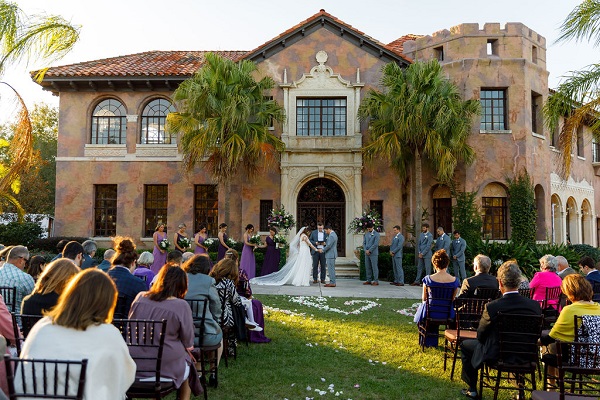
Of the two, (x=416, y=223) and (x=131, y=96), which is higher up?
(x=131, y=96)

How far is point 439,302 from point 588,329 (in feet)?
9.03

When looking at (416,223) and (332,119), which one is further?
(332,119)

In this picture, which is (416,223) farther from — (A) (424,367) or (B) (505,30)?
(A) (424,367)

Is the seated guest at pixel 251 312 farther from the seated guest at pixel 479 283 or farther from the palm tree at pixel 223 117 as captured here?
the palm tree at pixel 223 117

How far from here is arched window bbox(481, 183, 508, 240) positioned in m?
19.7

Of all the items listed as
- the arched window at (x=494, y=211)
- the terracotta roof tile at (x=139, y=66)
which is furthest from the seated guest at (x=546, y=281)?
the terracotta roof tile at (x=139, y=66)

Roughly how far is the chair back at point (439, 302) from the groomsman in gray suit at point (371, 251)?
9.05m

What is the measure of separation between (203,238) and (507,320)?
36.0 ft

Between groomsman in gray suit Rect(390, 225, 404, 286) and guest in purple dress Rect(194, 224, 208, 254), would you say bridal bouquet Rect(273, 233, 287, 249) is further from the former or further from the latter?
groomsman in gray suit Rect(390, 225, 404, 286)

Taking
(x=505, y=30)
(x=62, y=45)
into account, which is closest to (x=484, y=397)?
(x=62, y=45)

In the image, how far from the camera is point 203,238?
48.7 feet

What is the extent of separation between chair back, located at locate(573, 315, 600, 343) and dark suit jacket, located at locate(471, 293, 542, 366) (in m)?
0.41

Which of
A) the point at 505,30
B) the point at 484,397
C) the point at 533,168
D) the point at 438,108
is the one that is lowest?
the point at 484,397

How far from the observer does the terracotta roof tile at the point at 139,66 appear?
20.6 metres
